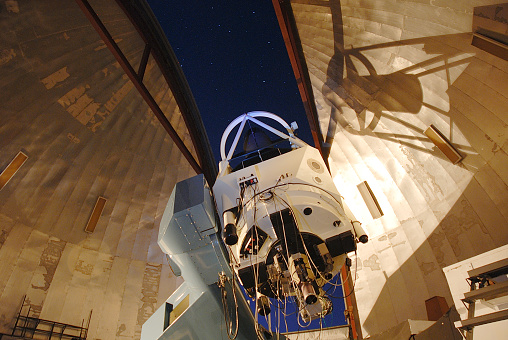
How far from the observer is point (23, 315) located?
6.46 m

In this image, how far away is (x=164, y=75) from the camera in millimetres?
9281

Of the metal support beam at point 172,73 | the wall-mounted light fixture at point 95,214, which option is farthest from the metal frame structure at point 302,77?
the wall-mounted light fixture at point 95,214

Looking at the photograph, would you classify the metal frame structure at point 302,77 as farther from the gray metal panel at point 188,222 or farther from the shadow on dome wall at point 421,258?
the gray metal panel at point 188,222

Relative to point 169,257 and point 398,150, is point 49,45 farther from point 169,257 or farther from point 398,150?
point 398,150

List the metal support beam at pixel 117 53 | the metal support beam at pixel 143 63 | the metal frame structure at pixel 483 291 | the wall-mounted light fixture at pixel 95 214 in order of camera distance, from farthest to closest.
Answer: the wall-mounted light fixture at pixel 95 214 → the metal support beam at pixel 143 63 → the metal support beam at pixel 117 53 → the metal frame structure at pixel 483 291

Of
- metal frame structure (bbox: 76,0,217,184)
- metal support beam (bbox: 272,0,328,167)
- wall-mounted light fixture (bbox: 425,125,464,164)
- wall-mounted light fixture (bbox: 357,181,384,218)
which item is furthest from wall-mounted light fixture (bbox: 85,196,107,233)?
wall-mounted light fixture (bbox: 425,125,464,164)

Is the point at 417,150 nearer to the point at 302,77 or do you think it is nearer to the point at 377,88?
the point at 377,88

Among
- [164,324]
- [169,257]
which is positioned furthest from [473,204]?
[164,324]

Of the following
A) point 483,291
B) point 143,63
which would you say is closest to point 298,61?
point 143,63

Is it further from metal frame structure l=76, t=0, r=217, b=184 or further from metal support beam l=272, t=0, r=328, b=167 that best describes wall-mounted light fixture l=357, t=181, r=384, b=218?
metal frame structure l=76, t=0, r=217, b=184

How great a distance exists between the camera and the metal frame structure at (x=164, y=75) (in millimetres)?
7312

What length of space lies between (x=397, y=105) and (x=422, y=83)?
2.41 ft

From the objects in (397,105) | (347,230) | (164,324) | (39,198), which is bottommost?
(164,324)

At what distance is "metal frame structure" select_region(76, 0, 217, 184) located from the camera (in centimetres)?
731
